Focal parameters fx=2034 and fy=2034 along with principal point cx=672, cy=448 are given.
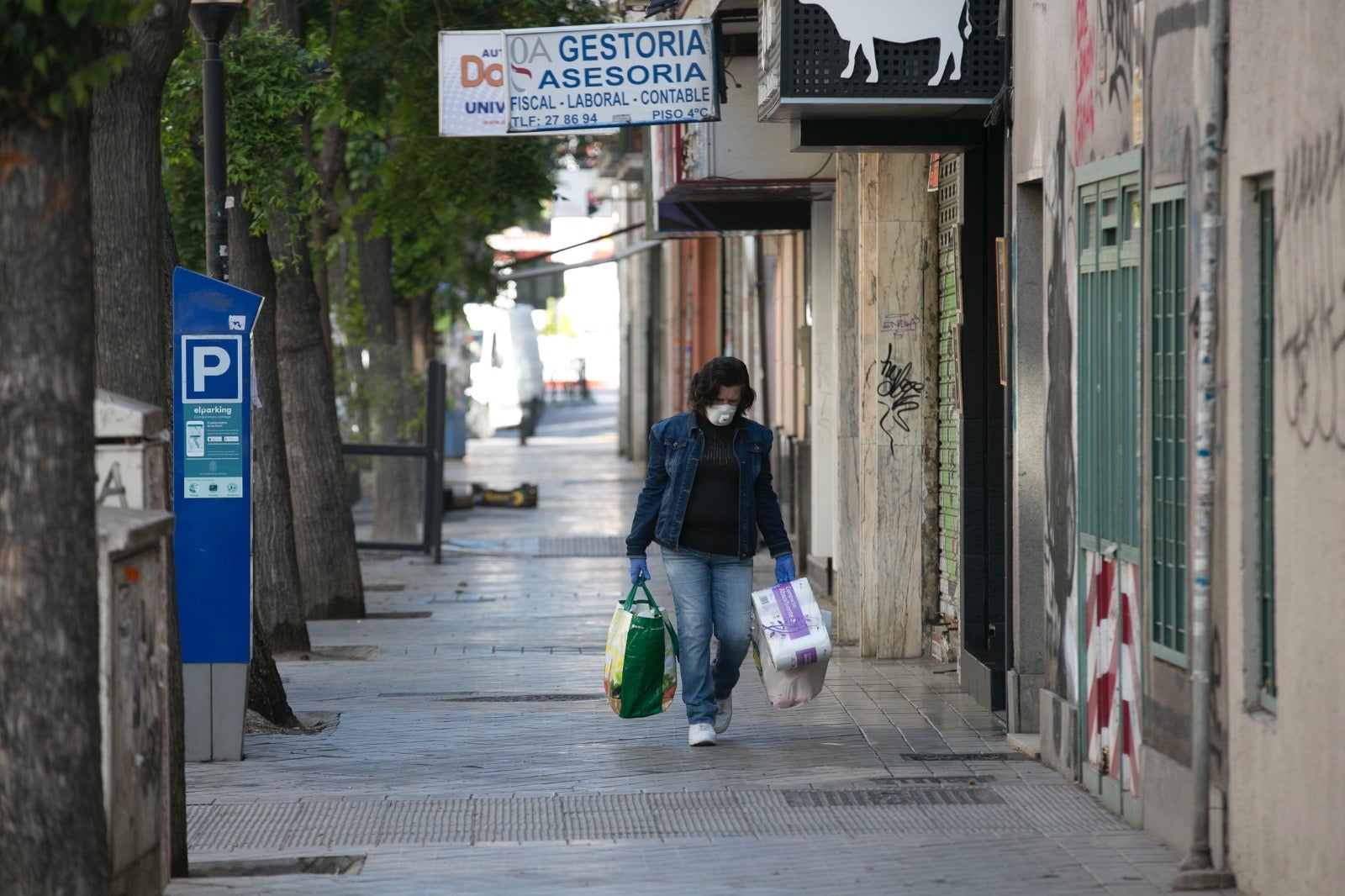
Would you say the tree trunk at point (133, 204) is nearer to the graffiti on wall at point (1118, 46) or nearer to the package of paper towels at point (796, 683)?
A: the package of paper towels at point (796, 683)

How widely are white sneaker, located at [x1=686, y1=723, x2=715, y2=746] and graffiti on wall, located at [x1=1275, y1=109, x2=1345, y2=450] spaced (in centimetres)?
392

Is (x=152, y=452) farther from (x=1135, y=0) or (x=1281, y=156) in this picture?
(x=1135, y=0)

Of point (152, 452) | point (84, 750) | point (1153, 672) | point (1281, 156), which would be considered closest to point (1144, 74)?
point (1281, 156)

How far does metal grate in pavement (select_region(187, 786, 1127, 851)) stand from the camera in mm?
7273

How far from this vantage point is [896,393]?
39.6 feet

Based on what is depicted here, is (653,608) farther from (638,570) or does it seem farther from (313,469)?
(313,469)

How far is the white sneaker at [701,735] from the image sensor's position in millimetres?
9094

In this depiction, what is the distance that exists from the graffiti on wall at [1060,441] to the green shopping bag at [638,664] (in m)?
1.69

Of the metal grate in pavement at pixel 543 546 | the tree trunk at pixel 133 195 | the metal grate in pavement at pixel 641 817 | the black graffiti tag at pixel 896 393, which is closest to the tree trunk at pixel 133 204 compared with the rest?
the tree trunk at pixel 133 195

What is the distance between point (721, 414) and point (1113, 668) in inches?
85.6

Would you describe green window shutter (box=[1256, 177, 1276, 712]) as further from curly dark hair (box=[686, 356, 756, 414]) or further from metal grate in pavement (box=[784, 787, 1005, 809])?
curly dark hair (box=[686, 356, 756, 414])

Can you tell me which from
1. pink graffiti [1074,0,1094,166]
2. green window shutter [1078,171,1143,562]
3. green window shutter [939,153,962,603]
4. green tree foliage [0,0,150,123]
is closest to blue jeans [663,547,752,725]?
green window shutter [1078,171,1143,562]

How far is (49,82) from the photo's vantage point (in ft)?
15.2

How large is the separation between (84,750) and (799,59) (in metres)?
5.79
